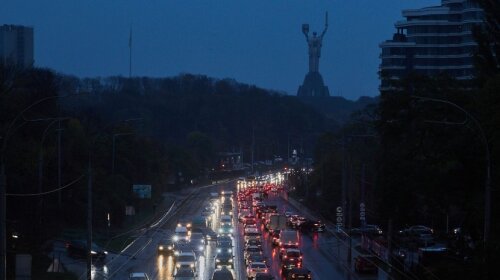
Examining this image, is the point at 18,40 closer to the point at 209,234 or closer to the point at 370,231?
the point at 209,234

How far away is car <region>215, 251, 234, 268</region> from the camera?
142ft

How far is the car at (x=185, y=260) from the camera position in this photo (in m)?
40.6

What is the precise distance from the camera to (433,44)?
10862 centimetres

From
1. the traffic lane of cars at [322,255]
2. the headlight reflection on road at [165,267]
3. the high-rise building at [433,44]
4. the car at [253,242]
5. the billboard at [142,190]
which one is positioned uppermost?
the high-rise building at [433,44]

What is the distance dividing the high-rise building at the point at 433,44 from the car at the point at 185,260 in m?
67.2

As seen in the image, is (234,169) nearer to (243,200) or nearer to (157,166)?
(243,200)

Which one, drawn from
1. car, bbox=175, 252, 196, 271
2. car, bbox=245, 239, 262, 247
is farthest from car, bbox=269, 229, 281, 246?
car, bbox=175, 252, 196, 271

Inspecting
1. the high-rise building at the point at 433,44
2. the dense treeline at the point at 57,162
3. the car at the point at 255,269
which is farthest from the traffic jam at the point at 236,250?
the high-rise building at the point at 433,44

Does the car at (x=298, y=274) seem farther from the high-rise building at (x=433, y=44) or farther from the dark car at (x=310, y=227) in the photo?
the high-rise building at (x=433, y=44)

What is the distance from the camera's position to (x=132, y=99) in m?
195

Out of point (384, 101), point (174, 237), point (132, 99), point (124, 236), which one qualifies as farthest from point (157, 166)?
point (132, 99)

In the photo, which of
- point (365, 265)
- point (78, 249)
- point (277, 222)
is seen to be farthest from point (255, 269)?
point (277, 222)

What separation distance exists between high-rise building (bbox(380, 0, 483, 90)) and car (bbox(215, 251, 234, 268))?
216 feet

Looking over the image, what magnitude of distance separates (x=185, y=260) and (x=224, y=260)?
200cm
